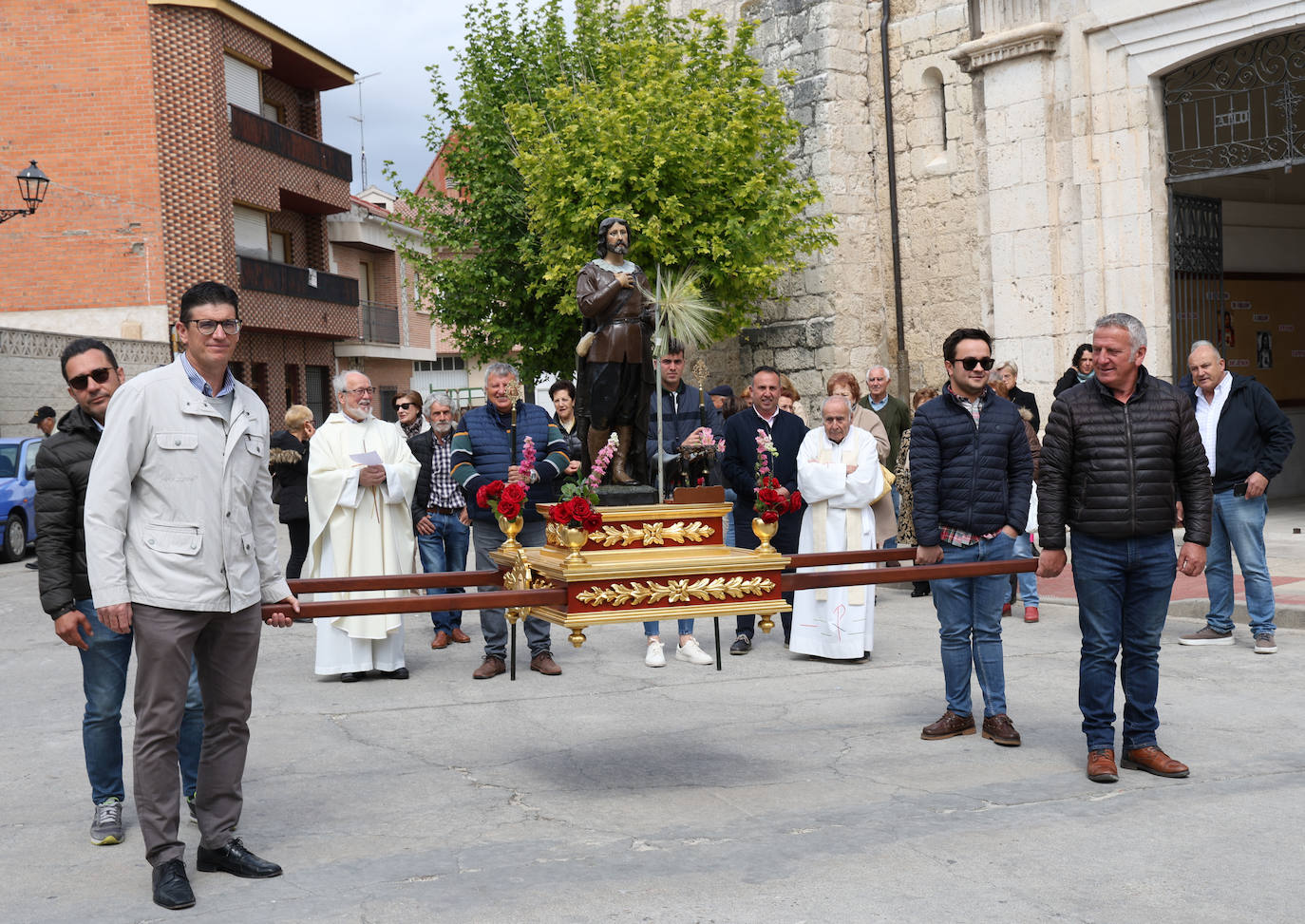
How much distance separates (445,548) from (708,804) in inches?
211

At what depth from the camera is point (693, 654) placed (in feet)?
30.9

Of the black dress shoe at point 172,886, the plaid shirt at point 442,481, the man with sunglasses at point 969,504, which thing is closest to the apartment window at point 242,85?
the plaid shirt at point 442,481

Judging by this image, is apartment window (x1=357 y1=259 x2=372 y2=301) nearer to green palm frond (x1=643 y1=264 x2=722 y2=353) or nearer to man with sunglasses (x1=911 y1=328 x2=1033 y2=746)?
green palm frond (x1=643 y1=264 x2=722 y2=353)

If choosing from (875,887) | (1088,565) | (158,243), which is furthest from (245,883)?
(158,243)

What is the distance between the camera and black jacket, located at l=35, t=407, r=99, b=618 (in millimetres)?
5301

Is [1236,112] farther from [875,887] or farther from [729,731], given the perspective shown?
[875,887]

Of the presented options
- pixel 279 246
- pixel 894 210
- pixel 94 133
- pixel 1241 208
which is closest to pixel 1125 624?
pixel 1241 208

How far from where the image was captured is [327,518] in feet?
31.1

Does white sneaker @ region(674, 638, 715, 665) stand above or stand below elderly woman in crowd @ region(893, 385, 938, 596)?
below

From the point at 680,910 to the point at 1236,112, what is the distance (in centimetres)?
1284

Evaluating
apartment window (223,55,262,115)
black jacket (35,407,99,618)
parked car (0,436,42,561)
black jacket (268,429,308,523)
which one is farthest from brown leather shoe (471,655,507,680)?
apartment window (223,55,262,115)

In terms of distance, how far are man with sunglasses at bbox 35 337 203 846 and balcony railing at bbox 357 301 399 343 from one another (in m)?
38.3

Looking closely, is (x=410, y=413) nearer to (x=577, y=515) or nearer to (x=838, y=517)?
(x=838, y=517)

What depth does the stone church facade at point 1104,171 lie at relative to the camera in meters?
14.4
